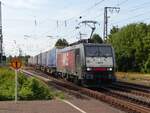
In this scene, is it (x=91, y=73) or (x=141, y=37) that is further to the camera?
(x=141, y=37)

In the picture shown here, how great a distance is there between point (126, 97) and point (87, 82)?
678 centimetres

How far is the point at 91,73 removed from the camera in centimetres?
3178

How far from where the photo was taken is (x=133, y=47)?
3295 inches

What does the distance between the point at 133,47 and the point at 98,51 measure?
51597 millimetres

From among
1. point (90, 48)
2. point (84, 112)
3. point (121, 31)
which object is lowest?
point (84, 112)

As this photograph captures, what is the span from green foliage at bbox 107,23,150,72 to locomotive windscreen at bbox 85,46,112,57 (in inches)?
1763

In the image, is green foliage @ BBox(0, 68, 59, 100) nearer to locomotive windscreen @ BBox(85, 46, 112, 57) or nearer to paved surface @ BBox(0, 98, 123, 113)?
paved surface @ BBox(0, 98, 123, 113)

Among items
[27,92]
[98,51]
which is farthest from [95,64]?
[27,92]

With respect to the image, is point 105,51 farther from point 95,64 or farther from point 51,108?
point 51,108

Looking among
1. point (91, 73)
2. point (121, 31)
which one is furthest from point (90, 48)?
point (121, 31)

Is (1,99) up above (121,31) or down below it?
below

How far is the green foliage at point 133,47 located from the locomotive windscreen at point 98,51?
44.8 m

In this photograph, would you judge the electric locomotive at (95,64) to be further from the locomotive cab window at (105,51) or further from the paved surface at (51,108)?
the paved surface at (51,108)

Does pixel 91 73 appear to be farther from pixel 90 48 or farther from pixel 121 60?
pixel 121 60
